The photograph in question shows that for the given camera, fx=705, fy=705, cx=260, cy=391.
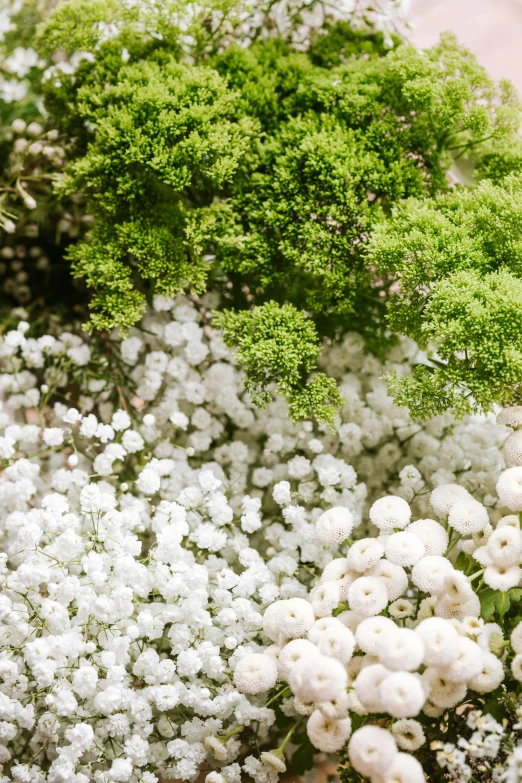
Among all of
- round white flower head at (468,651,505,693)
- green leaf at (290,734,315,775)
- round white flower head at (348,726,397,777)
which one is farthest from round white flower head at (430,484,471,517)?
green leaf at (290,734,315,775)

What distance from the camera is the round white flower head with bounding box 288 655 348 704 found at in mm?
756

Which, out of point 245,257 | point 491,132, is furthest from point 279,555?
point 491,132

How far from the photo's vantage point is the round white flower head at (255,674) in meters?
0.90

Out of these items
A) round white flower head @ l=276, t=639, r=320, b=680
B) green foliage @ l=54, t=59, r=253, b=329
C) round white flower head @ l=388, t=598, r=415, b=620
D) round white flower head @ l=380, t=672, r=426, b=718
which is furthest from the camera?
green foliage @ l=54, t=59, r=253, b=329

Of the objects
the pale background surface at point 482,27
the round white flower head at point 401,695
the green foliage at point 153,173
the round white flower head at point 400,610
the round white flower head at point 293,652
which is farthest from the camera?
the pale background surface at point 482,27

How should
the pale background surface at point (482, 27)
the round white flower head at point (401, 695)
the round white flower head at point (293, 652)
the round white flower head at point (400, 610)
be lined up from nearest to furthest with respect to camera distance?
1. the round white flower head at point (401, 695)
2. the round white flower head at point (293, 652)
3. the round white flower head at point (400, 610)
4. the pale background surface at point (482, 27)

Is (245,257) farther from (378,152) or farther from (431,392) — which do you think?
(431,392)

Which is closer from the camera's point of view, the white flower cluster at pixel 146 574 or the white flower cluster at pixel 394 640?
the white flower cluster at pixel 394 640

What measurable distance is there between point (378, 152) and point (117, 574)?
0.73 meters

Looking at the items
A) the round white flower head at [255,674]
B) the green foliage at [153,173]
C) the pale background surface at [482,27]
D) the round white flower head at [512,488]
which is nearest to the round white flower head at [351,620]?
the round white flower head at [255,674]

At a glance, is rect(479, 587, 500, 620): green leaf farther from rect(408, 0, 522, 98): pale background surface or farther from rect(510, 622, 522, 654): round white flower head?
rect(408, 0, 522, 98): pale background surface

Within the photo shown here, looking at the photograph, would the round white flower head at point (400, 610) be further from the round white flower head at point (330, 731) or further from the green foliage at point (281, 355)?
the green foliage at point (281, 355)

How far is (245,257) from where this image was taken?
3.63 feet

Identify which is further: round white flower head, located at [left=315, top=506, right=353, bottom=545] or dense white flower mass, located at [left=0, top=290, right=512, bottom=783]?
round white flower head, located at [left=315, top=506, right=353, bottom=545]
